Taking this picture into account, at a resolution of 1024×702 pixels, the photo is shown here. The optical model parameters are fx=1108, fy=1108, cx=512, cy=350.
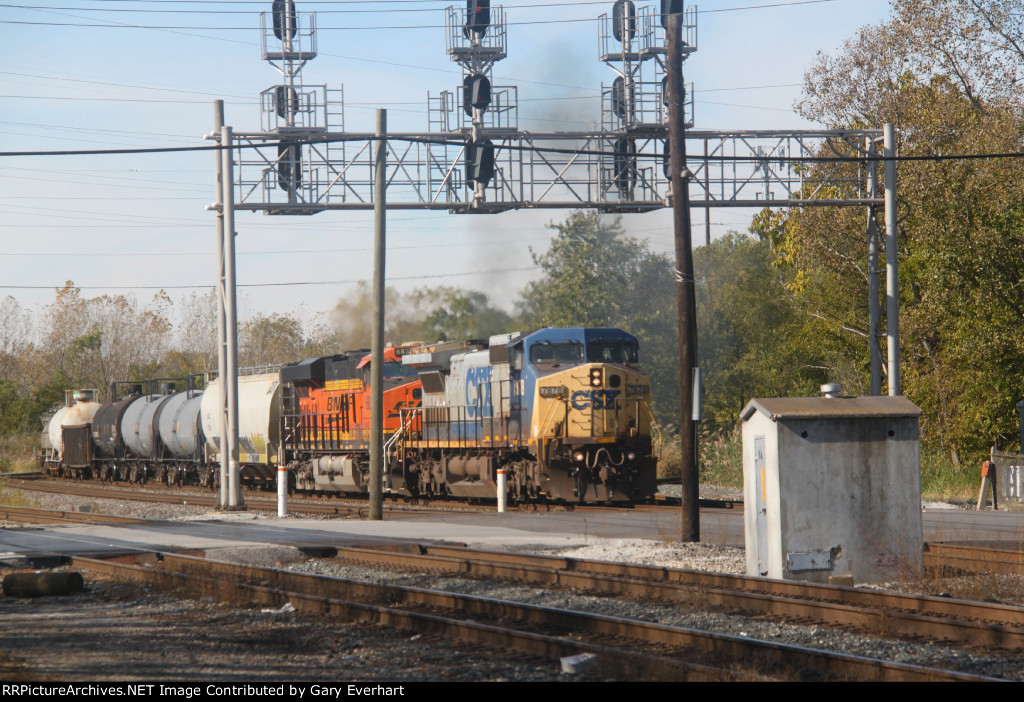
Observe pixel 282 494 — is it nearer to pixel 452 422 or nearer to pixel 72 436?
pixel 452 422

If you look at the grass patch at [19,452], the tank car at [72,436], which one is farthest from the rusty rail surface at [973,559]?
the grass patch at [19,452]

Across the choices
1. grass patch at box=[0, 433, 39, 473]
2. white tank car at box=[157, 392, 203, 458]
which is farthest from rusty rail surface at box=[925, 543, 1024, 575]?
grass patch at box=[0, 433, 39, 473]

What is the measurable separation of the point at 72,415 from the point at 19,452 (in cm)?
1484

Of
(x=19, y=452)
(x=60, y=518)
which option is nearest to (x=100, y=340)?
(x=19, y=452)

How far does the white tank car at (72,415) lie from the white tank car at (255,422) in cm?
1376

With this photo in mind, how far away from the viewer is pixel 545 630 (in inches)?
361

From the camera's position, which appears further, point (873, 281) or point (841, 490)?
point (873, 281)

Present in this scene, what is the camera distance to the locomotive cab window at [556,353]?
22.2 meters

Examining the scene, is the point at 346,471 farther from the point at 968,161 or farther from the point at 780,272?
the point at 780,272

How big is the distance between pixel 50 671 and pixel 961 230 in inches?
986

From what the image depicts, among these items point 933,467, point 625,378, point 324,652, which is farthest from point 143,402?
point 324,652

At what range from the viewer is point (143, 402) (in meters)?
41.1

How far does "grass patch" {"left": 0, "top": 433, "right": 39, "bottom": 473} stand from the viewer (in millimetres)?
56094

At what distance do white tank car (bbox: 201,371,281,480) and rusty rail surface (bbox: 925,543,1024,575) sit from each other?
71.2ft
